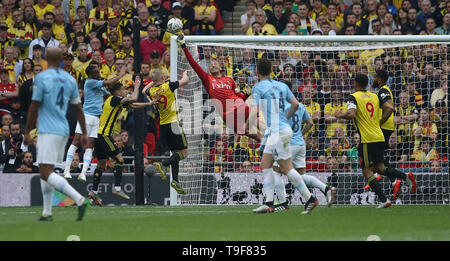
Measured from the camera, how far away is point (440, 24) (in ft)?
66.3

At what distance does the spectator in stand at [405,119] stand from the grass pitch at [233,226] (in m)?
4.05

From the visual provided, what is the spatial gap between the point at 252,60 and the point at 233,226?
8.50 metres

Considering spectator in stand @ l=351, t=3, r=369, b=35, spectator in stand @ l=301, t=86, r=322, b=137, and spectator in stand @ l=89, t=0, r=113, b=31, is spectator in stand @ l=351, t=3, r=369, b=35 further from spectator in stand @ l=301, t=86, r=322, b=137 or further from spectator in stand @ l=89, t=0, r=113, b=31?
spectator in stand @ l=89, t=0, r=113, b=31

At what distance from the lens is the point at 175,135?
619 inches

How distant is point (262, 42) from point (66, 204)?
5213 millimetres

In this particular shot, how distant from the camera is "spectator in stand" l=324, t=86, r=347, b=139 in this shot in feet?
55.7

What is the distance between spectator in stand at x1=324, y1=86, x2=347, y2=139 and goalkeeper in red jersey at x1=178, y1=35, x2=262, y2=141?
6.59 ft

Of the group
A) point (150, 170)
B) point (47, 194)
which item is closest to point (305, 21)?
point (150, 170)

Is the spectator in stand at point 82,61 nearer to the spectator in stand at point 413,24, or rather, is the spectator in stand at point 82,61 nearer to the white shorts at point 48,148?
the spectator in stand at point 413,24

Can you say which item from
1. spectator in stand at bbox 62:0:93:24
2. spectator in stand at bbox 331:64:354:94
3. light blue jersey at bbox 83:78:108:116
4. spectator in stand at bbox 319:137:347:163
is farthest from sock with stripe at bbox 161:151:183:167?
spectator in stand at bbox 62:0:93:24

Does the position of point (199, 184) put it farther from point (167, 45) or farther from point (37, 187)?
point (167, 45)

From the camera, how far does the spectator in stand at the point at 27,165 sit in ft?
56.9

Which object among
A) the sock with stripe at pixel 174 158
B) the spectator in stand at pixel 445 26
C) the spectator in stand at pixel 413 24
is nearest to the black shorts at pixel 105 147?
the sock with stripe at pixel 174 158

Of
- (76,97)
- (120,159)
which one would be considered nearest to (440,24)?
(120,159)
